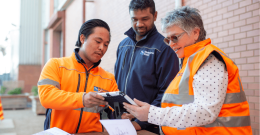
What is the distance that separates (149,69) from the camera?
2.03m

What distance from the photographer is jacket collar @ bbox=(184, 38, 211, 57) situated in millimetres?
1284

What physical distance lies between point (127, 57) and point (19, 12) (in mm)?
16703

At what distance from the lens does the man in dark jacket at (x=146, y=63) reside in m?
1.98

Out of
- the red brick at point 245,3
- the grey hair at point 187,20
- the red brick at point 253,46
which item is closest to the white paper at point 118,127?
the grey hair at point 187,20

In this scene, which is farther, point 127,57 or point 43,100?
point 127,57

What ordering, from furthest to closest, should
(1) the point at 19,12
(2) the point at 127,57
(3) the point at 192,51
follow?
(1) the point at 19,12, (2) the point at 127,57, (3) the point at 192,51

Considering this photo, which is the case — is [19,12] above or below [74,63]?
above

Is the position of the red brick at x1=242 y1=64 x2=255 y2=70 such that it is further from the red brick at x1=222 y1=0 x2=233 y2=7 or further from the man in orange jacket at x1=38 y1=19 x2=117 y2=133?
the man in orange jacket at x1=38 y1=19 x2=117 y2=133

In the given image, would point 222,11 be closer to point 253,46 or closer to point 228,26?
point 228,26

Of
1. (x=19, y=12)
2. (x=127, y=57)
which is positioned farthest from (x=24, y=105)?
(x=127, y=57)

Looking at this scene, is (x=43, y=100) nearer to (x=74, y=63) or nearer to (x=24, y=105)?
(x=74, y=63)

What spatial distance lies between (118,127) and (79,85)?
0.52 metres

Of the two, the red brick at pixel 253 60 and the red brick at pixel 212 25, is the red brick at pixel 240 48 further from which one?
the red brick at pixel 212 25

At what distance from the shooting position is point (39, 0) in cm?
1658
